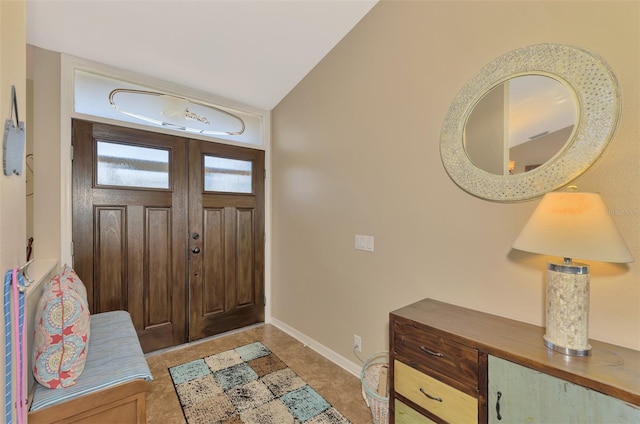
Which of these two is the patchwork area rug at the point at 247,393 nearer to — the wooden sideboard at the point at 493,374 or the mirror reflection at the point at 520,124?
the wooden sideboard at the point at 493,374

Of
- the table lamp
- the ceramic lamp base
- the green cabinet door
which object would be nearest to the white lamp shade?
the table lamp

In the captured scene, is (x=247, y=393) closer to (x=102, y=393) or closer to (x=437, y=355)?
(x=102, y=393)

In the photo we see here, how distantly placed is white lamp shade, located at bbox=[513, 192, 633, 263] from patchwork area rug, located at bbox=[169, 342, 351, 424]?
158 centimetres

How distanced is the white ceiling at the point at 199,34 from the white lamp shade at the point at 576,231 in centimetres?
196

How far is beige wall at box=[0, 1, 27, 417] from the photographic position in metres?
0.88

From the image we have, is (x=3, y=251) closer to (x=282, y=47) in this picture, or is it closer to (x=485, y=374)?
(x=485, y=374)

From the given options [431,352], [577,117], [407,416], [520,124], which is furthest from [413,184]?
[407,416]

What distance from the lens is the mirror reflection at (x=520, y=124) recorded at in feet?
4.22

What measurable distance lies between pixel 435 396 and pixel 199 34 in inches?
114

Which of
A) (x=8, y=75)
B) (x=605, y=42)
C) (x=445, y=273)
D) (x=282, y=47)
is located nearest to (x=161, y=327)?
(x=8, y=75)

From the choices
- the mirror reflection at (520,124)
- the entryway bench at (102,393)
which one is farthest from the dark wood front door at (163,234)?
the mirror reflection at (520,124)

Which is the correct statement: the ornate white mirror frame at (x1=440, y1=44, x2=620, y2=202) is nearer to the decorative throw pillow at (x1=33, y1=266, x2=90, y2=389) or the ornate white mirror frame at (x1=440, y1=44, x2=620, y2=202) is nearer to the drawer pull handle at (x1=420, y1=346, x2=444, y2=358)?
the drawer pull handle at (x1=420, y1=346, x2=444, y2=358)

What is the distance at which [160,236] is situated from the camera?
254 cm


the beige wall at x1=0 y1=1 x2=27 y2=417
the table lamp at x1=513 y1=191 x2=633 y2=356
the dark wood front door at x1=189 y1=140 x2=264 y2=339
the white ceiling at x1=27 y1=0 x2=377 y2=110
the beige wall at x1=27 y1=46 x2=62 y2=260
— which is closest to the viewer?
the beige wall at x1=0 y1=1 x2=27 y2=417
